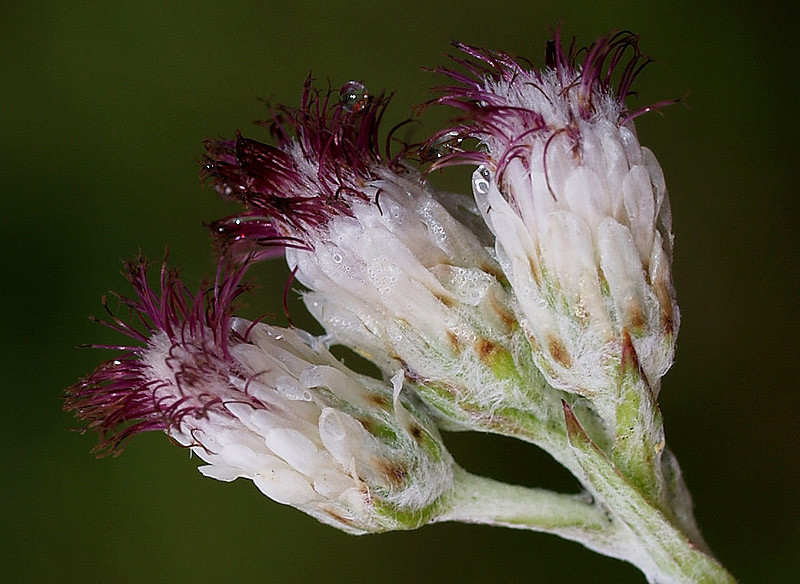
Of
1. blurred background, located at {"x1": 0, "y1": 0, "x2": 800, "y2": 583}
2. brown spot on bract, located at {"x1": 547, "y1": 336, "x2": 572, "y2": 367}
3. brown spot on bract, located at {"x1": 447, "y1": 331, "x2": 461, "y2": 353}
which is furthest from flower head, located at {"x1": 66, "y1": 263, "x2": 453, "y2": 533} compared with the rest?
blurred background, located at {"x1": 0, "y1": 0, "x2": 800, "y2": 583}

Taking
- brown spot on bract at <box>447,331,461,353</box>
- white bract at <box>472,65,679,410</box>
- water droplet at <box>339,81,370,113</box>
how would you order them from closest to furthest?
white bract at <box>472,65,679,410</box> < brown spot on bract at <box>447,331,461,353</box> < water droplet at <box>339,81,370,113</box>

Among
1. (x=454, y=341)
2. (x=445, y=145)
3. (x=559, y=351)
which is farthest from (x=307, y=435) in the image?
(x=445, y=145)

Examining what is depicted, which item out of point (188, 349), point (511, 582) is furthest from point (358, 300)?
point (511, 582)

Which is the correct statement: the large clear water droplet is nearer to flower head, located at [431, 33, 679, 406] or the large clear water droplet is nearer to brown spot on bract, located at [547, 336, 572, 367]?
flower head, located at [431, 33, 679, 406]

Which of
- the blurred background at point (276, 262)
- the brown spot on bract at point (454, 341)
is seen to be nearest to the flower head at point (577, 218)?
the brown spot on bract at point (454, 341)

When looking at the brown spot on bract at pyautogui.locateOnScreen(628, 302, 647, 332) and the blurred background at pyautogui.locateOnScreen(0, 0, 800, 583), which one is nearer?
the brown spot on bract at pyautogui.locateOnScreen(628, 302, 647, 332)

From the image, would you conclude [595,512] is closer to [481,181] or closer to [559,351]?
[559,351]

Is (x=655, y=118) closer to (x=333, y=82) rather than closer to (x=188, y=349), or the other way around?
(x=333, y=82)

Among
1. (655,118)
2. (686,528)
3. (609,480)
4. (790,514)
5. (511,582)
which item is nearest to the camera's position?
(609,480)
